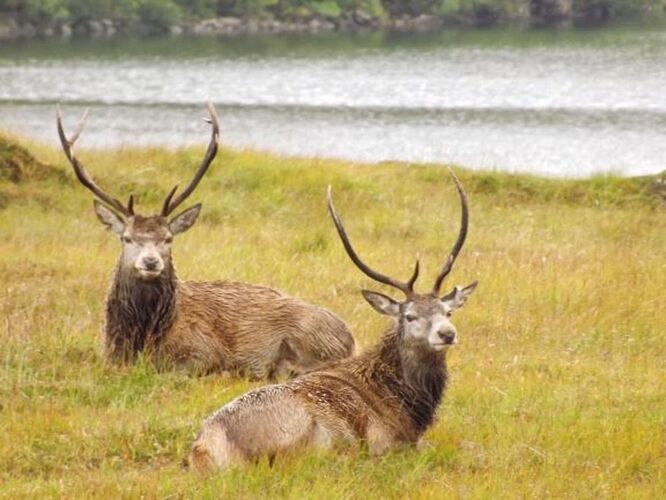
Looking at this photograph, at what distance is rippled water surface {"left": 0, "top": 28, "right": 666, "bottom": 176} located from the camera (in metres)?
35.1

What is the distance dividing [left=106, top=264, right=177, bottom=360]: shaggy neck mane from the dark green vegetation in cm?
7843

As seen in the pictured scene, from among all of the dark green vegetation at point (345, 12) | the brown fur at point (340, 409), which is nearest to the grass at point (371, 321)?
the brown fur at point (340, 409)

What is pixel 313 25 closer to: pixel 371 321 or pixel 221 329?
pixel 371 321

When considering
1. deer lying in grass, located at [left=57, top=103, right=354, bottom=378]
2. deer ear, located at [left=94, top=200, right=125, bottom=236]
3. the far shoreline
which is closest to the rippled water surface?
the far shoreline

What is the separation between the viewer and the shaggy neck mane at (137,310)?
8.91 m

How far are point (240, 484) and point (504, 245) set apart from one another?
328 inches

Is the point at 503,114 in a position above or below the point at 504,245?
below

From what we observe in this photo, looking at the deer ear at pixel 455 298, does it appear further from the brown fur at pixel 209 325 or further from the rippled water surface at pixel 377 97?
the rippled water surface at pixel 377 97

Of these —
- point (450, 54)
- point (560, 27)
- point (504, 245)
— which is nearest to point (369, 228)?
point (504, 245)

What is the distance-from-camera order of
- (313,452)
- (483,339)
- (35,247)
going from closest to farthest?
(313,452), (483,339), (35,247)

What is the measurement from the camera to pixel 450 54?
69.8 meters

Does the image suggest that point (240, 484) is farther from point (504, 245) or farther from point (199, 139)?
point (199, 139)

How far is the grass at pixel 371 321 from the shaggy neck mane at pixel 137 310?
0.25 metres

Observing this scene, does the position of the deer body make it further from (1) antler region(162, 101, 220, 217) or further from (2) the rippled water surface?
(2) the rippled water surface
